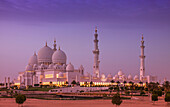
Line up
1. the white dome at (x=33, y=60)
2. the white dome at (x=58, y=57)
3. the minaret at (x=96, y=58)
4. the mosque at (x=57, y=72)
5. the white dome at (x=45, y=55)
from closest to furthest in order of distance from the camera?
the mosque at (x=57, y=72) → the minaret at (x=96, y=58) → the white dome at (x=58, y=57) → the white dome at (x=45, y=55) → the white dome at (x=33, y=60)

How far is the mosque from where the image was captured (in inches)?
3789

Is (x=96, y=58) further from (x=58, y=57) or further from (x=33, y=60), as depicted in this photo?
(x=33, y=60)

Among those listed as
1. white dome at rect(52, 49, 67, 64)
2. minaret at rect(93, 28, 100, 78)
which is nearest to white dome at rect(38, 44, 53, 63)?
white dome at rect(52, 49, 67, 64)

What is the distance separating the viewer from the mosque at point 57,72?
Result: 316 ft

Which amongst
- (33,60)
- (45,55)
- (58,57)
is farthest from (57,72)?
(33,60)

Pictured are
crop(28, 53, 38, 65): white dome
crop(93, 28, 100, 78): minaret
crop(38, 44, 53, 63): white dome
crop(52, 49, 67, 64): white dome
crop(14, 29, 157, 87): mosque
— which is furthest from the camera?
crop(28, 53, 38, 65): white dome

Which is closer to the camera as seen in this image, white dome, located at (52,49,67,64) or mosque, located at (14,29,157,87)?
mosque, located at (14,29,157,87)

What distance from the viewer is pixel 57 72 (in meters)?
99.9

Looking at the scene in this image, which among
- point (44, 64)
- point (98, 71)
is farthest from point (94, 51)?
point (44, 64)

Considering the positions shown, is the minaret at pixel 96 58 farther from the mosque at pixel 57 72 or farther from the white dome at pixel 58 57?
the white dome at pixel 58 57

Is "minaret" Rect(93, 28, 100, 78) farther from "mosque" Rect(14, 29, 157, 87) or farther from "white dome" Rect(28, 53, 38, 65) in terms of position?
"white dome" Rect(28, 53, 38, 65)

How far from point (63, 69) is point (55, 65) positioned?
3315mm

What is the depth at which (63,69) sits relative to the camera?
102688 millimetres

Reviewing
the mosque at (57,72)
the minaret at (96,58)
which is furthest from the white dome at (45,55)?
the minaret at (96,58)
